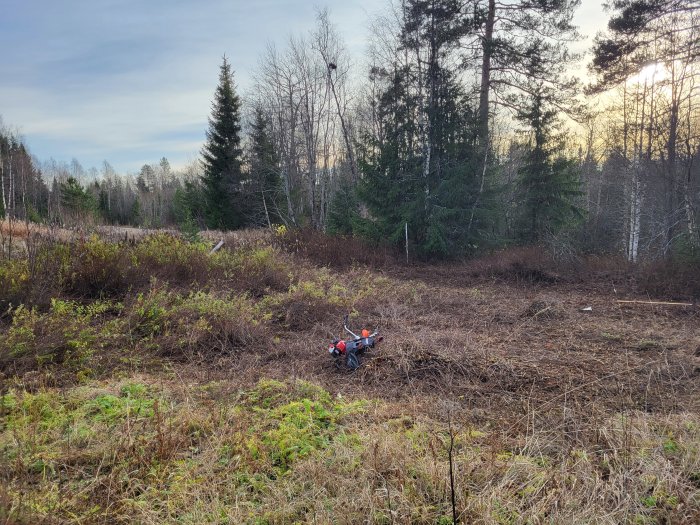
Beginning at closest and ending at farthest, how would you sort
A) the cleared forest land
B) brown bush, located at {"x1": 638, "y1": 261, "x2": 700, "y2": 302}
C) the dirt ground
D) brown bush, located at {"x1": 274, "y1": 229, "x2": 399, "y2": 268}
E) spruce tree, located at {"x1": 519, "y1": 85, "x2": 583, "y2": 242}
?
the cleared forest land → the dirt ground → brown bush, located at {"x1": 638, "y1": 261, "x2": 700, "y2": 302} → brown bush, located at {"x1": 274, "y1": 229, "x2": 399, "y2": 268} → spruce tree, located at {"x1": 519, "y1": 85, "x2": 583, "y2": 242}

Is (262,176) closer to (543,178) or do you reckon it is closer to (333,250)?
(333,250)

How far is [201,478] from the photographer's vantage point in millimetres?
2277

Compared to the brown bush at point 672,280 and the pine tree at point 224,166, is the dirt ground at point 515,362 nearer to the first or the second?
the brown bush at point 672,280

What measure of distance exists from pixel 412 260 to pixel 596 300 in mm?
5725

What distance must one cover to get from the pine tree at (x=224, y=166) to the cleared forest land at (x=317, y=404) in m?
15.0

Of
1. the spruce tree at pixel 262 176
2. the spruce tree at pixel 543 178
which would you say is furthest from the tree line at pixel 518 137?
the spruce tree at pixel 262 176

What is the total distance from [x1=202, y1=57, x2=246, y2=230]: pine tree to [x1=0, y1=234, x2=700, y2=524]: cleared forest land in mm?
15001

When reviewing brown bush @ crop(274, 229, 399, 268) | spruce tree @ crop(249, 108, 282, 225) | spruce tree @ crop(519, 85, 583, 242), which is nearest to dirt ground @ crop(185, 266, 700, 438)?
brown bush @ crop(274, 229, 399, 268)

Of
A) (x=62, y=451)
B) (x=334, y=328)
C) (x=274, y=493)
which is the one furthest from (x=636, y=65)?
(x=62, y=451)

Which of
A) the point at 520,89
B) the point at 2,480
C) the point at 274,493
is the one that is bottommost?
the point at 274,493

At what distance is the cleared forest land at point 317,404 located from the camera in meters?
2.07

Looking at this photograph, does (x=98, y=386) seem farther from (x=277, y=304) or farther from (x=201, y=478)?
(x=277, y=304)

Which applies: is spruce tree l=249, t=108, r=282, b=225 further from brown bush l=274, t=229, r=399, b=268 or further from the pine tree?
brown bush l=274, t=229, r=399, b=268

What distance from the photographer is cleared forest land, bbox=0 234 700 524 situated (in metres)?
2.07
